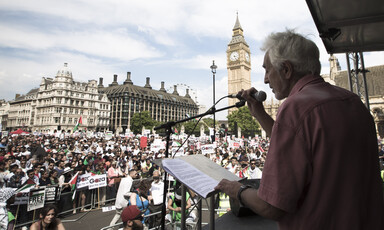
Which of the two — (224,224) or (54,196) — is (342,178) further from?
(54,196)

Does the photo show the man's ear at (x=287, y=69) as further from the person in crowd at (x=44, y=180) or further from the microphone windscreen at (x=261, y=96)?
the person in crowd at (x=44, y=180)

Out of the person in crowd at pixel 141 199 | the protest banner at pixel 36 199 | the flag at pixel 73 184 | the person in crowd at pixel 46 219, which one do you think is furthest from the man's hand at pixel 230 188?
the flag at pixel 73 184

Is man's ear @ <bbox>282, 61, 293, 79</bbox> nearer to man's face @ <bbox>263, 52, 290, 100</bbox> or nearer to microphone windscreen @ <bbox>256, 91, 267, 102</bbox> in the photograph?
man's face @ <bbox>263, 52, 290, 100</bbox>

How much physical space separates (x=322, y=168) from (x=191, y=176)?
45.1 inches

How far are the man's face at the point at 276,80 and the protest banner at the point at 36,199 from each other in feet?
27.6

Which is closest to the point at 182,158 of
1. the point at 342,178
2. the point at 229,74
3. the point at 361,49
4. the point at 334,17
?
the point at 342,178

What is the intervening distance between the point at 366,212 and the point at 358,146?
1.08ft

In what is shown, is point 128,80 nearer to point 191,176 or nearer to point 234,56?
point 234,56

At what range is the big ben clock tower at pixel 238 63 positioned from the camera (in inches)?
3807

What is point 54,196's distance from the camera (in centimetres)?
774

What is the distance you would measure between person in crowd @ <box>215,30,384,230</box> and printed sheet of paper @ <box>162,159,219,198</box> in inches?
22.3

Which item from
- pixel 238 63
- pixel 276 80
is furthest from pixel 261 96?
pixel 238 63

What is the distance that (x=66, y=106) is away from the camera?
7638 centimetres

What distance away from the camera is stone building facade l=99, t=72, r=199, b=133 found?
9369 cm
